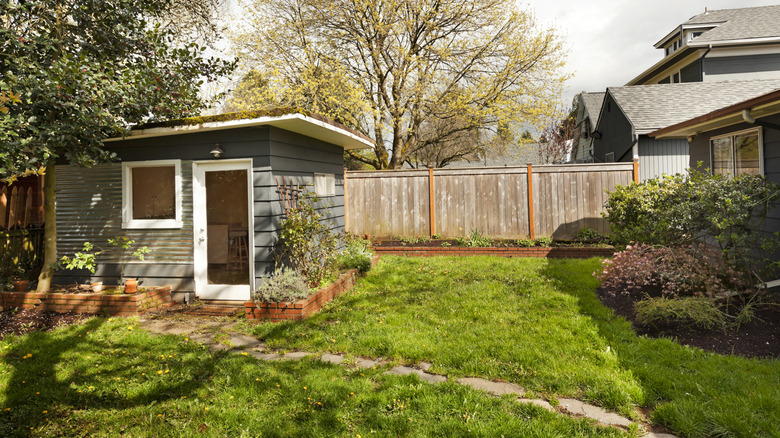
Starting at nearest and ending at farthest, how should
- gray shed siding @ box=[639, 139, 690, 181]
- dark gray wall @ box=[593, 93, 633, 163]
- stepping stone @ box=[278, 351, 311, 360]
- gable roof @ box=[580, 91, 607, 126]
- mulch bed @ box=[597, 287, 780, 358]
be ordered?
mulch bed @ box=[597, 287, 780, 358], stepping stone @ box=[278, 351, 311, 360], gray shed siding @ box=[639, 139, 690, 181], dark gray wall @ box=[593, 93, 633, 163], gable roof @ box=[580, 91, 607, 126]

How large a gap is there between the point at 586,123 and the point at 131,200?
22381 mm

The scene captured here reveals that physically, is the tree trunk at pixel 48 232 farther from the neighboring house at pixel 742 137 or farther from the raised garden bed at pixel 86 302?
the neighboring house at pixel 742 137

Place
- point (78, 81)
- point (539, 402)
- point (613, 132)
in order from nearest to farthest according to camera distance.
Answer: point (539, 402) → point (78, 81) → point (613, 132)

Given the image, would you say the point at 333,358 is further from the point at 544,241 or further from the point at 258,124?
the point at 544,241

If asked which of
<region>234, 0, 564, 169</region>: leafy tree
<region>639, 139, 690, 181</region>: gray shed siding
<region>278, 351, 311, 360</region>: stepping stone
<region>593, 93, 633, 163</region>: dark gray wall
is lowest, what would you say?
<region>278, 351, 311, 360</region>: stepping stone

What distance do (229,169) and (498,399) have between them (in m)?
4.89

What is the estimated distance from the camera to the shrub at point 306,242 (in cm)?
599

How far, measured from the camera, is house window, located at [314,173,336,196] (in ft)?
25.5

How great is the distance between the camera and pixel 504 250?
965cm

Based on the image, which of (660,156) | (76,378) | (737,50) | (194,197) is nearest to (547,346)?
(76,378)

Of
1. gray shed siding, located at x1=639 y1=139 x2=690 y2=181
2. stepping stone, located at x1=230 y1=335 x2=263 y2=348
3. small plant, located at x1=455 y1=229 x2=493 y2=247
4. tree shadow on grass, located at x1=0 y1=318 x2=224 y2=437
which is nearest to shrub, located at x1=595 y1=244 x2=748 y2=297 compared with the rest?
small plant, located at x1=455 y1=229 x2=493 y2=247

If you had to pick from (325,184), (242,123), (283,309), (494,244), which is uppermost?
(242,123)

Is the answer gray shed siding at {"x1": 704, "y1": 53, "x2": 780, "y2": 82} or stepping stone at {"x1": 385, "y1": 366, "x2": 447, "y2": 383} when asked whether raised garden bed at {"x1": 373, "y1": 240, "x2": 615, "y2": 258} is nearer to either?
stepping stone at {"x1": 385, "y1": 366, "x2": 447, "y2": 383}

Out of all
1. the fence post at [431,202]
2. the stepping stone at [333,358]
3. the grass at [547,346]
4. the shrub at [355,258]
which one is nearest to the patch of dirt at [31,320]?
the grass at [547,346]
